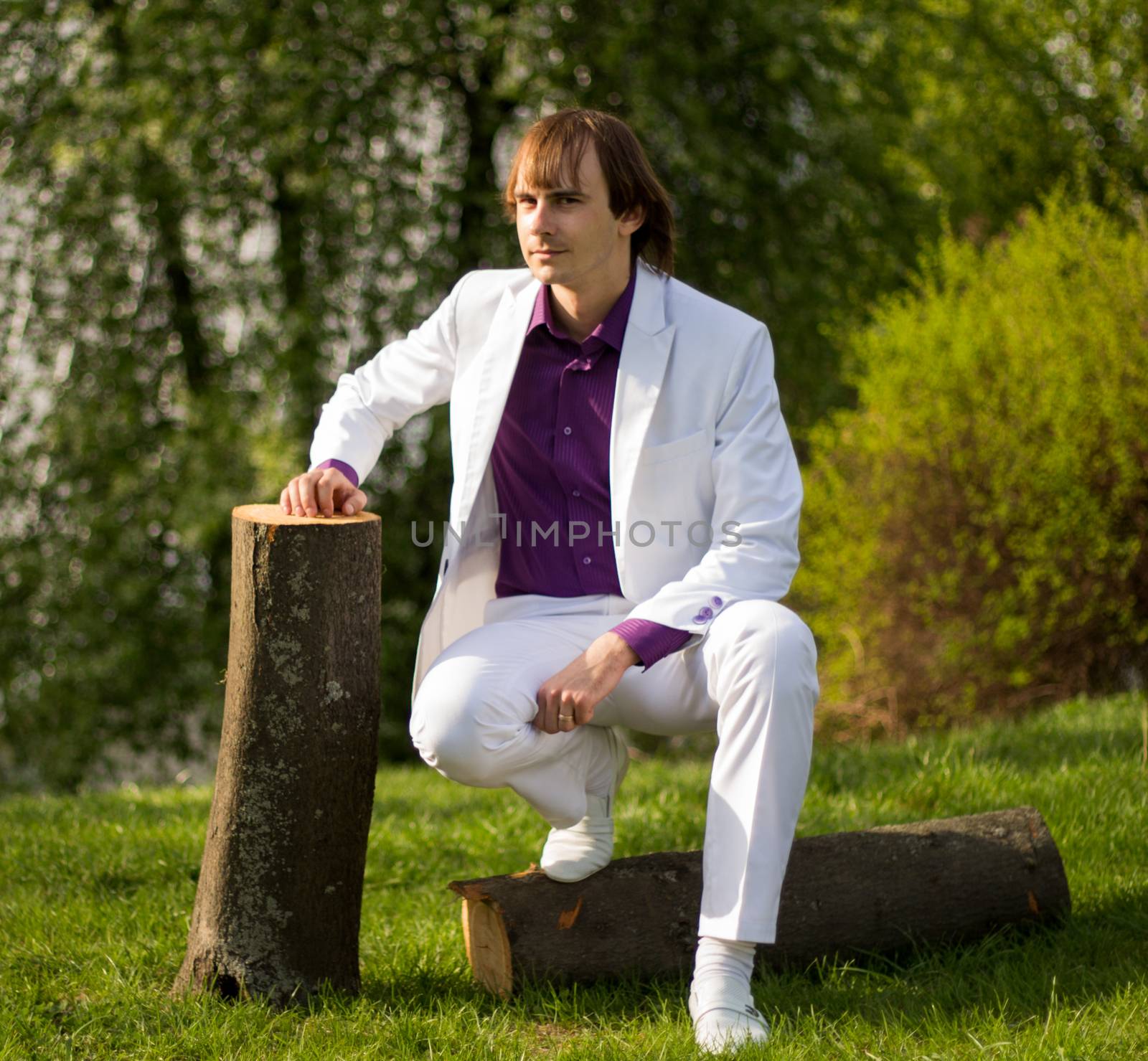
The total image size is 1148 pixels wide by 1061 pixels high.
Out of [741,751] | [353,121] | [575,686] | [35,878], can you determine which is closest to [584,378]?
[575,686]

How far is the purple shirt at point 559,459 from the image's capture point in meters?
3.26

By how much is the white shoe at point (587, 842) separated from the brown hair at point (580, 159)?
1310 mm

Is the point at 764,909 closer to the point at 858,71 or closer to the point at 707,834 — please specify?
the point at 707,834

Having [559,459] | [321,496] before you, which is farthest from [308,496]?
[559,459]

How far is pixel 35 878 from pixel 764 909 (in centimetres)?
236

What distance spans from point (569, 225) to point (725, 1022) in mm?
1801

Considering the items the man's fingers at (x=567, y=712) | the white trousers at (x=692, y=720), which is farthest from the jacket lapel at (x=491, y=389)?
the man's fingers at (x=567, y=712)

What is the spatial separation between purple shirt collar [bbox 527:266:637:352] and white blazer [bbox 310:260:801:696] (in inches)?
1.0

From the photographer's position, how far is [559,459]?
10.7ft

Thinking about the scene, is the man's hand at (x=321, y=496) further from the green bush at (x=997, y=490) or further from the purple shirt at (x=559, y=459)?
the green bush at (x=997, y=490)

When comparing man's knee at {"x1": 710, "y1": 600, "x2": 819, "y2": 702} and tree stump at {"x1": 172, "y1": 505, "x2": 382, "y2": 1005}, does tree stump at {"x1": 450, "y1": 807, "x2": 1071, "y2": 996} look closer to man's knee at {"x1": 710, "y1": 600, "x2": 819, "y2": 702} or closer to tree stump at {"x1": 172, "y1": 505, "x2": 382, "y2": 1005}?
tree stump at {"x1": 172, "y1": 505, "x2": 382, "y2": 1005}

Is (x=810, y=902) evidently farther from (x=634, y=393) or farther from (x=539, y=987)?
(x=634, y=393)

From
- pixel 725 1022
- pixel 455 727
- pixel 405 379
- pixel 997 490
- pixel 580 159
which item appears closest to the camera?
pixel 725 1022

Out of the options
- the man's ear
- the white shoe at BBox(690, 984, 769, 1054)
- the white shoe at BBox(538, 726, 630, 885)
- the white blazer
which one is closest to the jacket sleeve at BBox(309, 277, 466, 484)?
the white blazer
